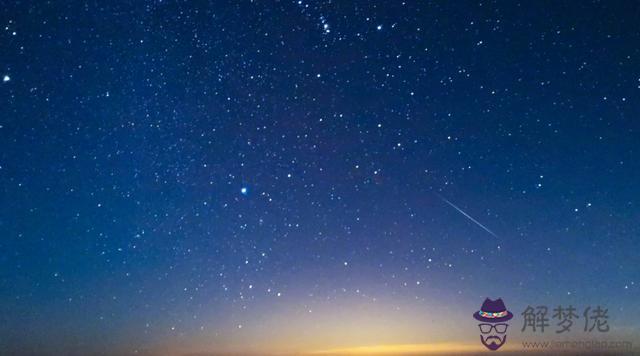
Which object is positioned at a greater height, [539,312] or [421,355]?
[539,312]

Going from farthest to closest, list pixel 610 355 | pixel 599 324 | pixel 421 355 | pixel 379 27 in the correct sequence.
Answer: pixel 421 355, pixel 610 355, pixel 599 324, pixel 379 27

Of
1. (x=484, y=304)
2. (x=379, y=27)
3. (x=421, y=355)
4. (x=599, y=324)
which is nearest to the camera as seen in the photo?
(x=379, y=27)

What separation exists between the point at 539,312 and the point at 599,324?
158cm

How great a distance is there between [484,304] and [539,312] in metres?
1.47

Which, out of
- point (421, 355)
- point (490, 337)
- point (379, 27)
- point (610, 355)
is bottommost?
→ point (421, 355)

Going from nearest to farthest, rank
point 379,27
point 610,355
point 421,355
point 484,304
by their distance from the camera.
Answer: point 379,27, point 484,304, point 610,355, point 421,355

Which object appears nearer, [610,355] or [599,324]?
[599,324]

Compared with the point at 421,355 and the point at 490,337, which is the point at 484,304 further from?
the point at 421,355

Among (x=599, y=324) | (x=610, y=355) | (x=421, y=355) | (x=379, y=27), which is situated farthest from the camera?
(x=421, y=355)

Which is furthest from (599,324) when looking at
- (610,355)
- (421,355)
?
(421,355)

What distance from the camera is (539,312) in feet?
42.5

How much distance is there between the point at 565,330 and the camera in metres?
12.9

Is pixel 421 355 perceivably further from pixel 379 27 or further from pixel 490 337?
pixel 379 27

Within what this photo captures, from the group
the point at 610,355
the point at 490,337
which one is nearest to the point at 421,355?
the point at 610,355
